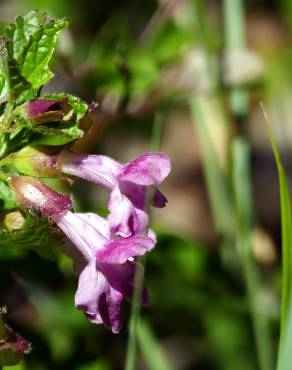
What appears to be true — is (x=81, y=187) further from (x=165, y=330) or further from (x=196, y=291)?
(x=196, y=291)

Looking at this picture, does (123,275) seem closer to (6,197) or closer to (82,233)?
(82,233)

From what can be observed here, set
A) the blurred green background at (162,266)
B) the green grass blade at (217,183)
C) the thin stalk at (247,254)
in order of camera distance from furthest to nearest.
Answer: the green grass blade at (217,183), the blurred green background at (162,266), the thin stalk at (247,254)

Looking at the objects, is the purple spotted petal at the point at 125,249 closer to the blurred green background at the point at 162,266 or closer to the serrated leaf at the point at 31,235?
the serrated leaf at the point at 31,235

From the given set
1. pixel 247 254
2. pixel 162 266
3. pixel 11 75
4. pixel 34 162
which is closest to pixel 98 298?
pixel 34 162

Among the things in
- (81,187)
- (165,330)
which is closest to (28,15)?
(165,330)

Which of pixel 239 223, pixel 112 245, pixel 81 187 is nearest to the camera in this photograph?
pixel 112 245

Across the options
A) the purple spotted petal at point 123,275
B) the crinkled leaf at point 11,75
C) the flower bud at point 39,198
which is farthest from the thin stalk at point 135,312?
the crinkled leaf at point 11,75
